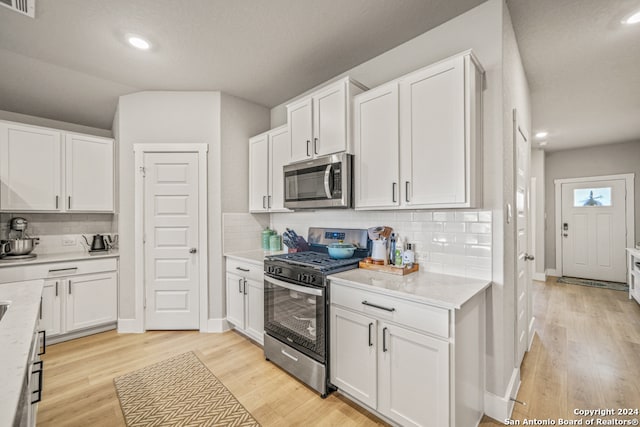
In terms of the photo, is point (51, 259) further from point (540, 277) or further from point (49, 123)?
point (540, 277)

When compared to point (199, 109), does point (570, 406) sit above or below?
below

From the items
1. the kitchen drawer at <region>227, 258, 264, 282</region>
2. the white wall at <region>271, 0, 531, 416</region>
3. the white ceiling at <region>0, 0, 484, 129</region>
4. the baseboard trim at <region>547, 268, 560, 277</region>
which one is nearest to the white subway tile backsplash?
the white wall at <region>271, 0, 531, 416</region>

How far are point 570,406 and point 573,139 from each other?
16.7 feet

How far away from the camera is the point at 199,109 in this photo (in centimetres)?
338

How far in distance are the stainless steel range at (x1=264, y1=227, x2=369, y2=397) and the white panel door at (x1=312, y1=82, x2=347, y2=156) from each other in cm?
82

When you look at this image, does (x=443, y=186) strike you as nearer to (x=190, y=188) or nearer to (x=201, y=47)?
(x=201, y=47)

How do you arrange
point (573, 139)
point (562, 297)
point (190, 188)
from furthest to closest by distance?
point (573, 139) < point (562, 297) < point (190, 188)

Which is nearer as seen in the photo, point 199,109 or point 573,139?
point 199,109

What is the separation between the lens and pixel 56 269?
3.01m

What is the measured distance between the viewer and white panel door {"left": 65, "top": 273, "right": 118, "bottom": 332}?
3084 mm

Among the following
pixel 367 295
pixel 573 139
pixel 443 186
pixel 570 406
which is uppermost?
pixel 573 139

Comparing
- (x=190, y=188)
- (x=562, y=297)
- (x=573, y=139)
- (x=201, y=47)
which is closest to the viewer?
(x=201, y=47)

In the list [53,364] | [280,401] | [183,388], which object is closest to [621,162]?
[280,401]

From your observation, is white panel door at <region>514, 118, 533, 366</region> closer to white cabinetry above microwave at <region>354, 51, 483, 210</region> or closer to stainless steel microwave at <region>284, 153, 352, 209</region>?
white cabinetry above microwave at <region>354, 51, 483, 210</region>
